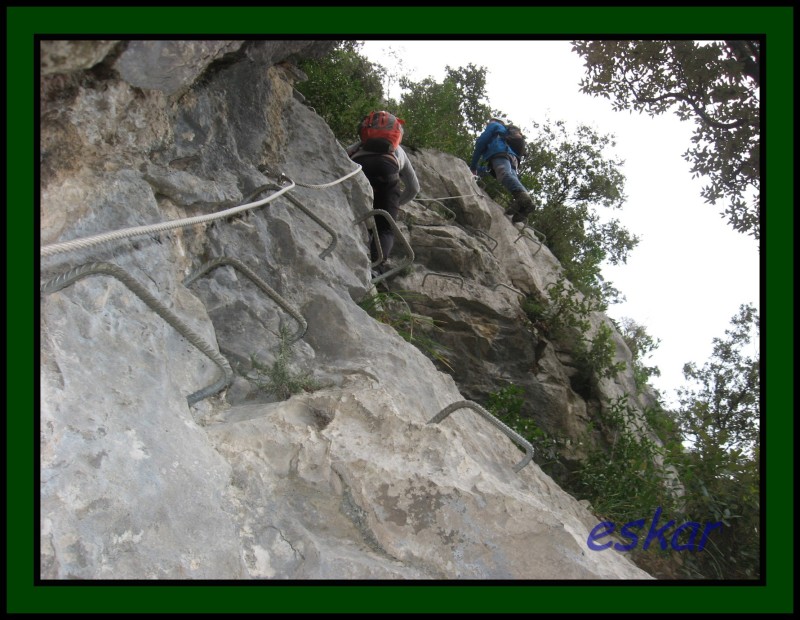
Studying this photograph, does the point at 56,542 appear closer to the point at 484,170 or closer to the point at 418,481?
the point at 418,481

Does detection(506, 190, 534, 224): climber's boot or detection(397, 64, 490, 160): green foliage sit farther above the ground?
detection(397, 64, 490, 160): green foliage

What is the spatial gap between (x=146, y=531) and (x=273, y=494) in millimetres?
552

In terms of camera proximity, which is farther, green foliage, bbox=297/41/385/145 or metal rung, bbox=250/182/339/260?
green foliage, bbox=297/41/385/145

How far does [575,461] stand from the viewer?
6.18 meters

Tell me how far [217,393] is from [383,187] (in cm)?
379

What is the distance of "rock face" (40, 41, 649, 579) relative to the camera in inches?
78.1

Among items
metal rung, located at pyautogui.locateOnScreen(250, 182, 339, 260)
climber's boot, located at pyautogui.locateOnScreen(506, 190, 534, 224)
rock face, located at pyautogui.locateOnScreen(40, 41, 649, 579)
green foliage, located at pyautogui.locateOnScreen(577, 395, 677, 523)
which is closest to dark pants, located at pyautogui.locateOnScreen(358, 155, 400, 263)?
metal rung, located at pyautogui.locateOnScreen(250, 182, 339, 260)

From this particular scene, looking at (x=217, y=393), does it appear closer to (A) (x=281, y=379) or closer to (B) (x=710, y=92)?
(A) (x=281, y=379)

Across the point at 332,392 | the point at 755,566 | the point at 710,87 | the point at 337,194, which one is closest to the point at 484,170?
the point at 710,87

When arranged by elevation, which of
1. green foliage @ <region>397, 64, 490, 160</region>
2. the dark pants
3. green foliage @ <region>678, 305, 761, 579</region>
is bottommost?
green foliage @ <region>678, 305, 761, 579</region>

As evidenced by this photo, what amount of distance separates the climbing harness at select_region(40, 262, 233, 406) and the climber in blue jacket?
702 cm

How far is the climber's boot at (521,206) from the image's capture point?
888cm

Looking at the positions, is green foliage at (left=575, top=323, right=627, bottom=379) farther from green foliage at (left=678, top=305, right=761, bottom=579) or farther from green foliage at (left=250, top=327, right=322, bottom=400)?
green foliage at (left=250, top=327, right=322, bottom=400)

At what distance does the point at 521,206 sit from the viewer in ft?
29.7
